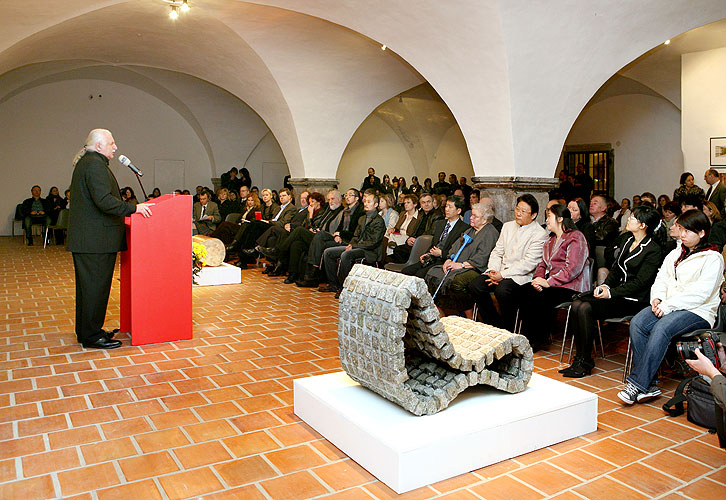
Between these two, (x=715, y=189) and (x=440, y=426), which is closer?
(x=440, y=426)

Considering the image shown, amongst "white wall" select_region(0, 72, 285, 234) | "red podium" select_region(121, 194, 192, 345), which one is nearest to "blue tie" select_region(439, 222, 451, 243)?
"red podium" select_region(121, 194, 192, 345)

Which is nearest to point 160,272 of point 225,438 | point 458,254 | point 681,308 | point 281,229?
point 225,438

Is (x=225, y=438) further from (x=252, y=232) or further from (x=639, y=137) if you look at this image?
(x=639, y=137)

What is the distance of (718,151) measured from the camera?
1019 cm

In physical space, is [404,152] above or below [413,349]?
above

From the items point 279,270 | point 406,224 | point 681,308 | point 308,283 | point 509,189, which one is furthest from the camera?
point 279,270

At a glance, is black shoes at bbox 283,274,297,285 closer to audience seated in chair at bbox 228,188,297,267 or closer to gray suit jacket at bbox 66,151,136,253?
audience seated in chair at bbox 228,188,297,267

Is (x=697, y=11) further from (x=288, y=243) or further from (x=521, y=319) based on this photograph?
(x=288, y=243)

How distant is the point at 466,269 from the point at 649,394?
2329 mm

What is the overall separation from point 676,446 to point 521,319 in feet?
7.03

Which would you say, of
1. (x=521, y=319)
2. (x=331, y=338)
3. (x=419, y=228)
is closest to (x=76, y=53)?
(x=419, y=228)

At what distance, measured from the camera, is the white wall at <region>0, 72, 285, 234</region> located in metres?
17.0

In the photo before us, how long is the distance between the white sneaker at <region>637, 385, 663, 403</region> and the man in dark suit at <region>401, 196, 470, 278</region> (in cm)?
283

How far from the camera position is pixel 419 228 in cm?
911
